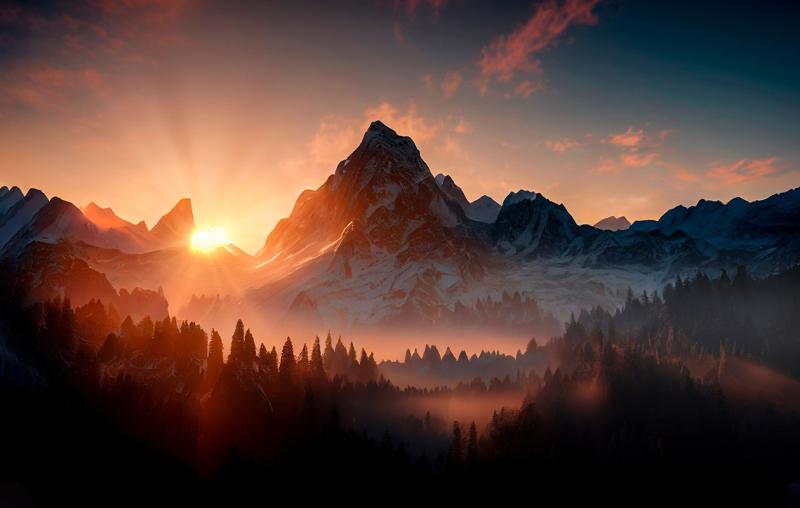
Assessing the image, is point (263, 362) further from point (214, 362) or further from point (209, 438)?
point (209, 438)

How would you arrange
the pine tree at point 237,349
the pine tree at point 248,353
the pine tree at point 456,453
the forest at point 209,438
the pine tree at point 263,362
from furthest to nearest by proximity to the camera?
the pine tree at point 456,453 → the pine tree at point 263,362 → the pine tree at point 248,353 → the pine tree at point 237,349 → the forest at point 209,438

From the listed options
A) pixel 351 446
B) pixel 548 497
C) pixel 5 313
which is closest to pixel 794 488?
pixel 548 497

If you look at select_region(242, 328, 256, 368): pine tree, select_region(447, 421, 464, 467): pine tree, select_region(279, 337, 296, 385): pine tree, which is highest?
select_region(242, 328, 256, 368): pine tree

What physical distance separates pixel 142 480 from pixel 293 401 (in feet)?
161

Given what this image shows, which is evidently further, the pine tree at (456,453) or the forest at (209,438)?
the pine tree at (456,453)

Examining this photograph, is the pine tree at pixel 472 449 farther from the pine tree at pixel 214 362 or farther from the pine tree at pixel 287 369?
the pine tree at pixel 214 362

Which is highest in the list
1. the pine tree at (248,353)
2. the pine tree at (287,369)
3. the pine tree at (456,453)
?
the pine tree at (248,353)

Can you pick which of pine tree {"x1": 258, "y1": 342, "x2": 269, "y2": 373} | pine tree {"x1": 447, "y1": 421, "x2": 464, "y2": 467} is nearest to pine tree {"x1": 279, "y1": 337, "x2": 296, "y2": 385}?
pine tree {"x1": 258, "y1": 342, "x2": 269, "y2": 373}

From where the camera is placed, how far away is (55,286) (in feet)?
633

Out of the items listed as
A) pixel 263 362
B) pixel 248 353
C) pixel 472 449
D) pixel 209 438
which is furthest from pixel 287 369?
pixel 472 449

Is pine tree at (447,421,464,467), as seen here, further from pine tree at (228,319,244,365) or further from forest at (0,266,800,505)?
pine tree at (228,319,244,365)

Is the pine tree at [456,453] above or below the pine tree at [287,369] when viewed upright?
below

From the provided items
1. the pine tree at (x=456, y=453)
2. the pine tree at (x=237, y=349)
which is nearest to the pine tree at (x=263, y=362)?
the pine tree at (x=237, y=349)

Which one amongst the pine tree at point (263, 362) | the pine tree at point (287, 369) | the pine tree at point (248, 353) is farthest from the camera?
the pine tree at point (287, 369)
